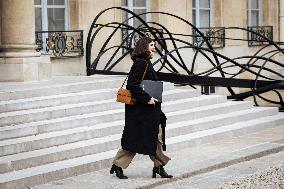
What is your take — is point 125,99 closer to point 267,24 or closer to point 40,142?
point 40,142

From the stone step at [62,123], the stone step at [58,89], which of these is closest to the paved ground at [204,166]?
the stone step at [62,123]

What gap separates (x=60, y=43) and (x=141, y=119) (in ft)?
28.2

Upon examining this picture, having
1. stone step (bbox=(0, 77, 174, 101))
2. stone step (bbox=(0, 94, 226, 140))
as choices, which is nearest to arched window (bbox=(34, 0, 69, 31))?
stone step (bbox=(0, 77, 174, 101))

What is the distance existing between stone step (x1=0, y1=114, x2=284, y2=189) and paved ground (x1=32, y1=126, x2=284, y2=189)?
11 cm

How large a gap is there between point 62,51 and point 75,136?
6.74 meters

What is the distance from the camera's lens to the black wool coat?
9.06m

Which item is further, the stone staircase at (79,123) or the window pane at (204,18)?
the window pane at (204,18)

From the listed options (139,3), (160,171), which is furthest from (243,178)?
(139,3)

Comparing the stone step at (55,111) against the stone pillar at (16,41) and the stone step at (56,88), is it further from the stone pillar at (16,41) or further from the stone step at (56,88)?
the stone pillar at (16,41)

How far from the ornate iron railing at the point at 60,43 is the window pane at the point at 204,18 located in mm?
6011

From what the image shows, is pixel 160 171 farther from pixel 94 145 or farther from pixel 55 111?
Result: pixel 55 111

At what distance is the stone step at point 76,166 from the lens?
8.94 m

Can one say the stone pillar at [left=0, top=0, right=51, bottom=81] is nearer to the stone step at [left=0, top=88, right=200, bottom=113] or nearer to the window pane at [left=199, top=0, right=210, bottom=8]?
the stone step at [left=0, top=88, right=200, bottom=113]

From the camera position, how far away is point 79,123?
11375mm
